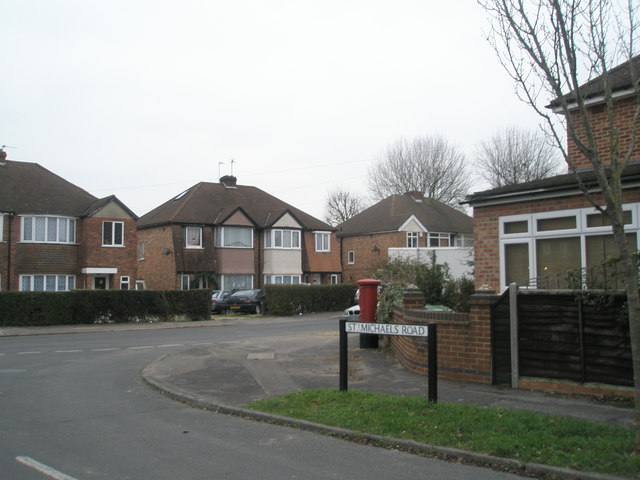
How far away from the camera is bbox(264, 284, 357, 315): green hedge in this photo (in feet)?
116

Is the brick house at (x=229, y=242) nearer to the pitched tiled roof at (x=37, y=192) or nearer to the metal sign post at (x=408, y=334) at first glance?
the pitched tiled roof at (x=37, y=192)

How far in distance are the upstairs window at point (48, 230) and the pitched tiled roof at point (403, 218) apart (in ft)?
77.3

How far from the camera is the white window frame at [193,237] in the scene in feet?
134

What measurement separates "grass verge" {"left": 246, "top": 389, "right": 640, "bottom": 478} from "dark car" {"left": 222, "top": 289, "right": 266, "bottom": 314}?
27136 millimetres

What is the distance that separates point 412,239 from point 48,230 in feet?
90.0

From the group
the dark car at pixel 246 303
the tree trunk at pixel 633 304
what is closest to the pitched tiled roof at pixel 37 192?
the dark car at pixel 246 303

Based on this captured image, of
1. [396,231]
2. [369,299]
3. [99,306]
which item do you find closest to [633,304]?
[369,299]

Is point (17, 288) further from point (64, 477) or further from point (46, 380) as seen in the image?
point (64, 477)

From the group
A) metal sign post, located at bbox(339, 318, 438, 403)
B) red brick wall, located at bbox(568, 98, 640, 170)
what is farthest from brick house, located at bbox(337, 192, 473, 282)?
metal sign post, located at bbox(339, 318, 438, 403)

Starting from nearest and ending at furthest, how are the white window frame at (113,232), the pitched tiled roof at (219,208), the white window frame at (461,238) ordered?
the white window frame at (113,232) < the pitched tiled roof at (219,208) < the white window frame at (461,238)

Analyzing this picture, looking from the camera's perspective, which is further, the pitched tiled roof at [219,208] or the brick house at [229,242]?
the pitched tiled roof at [219,208]

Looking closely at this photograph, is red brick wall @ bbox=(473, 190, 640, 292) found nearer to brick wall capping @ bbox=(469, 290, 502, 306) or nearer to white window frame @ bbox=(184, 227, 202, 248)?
brick wall capping @ bbox=(469, 290, 502, 306)

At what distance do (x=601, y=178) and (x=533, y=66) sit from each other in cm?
200

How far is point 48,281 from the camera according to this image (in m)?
34.8
